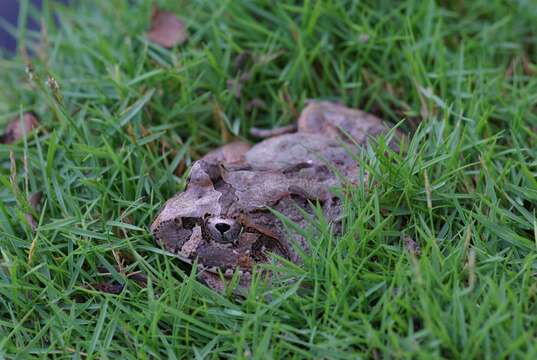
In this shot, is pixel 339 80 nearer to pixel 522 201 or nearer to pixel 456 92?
pixel 456 92

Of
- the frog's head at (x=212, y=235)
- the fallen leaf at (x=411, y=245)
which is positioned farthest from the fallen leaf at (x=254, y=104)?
the fallen leaf at (x=411, y=245)

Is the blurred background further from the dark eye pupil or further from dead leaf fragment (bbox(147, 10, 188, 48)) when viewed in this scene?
the dark eye pupil

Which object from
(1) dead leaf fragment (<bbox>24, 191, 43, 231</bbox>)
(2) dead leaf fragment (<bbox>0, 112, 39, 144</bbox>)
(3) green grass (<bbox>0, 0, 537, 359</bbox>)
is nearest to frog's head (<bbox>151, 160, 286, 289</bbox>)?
(3) green grass (<bbox>0, 0, 537, 359</bbox>)

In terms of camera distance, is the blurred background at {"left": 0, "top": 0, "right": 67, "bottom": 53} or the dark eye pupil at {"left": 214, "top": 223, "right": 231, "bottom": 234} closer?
the dark eye pupil at {"left": 214, "top": 223, "right": 231, "bottom": 234}

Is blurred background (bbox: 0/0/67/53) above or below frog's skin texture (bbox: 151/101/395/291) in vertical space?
above

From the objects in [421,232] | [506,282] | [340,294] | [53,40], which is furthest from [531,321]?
[53,40]

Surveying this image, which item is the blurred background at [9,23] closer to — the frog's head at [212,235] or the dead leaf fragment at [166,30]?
the dead leaf fragment at [166,30]
